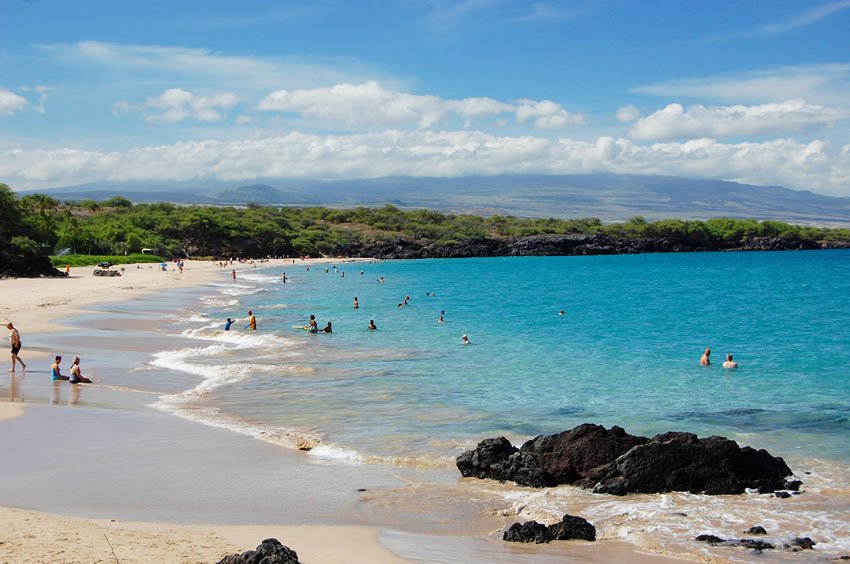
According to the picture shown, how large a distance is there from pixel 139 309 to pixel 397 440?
3137cm

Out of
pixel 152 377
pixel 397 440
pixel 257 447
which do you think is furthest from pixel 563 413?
pixel 152 377

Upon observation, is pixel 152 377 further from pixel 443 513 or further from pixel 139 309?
pixel 139 309

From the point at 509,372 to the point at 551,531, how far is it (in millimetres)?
15421

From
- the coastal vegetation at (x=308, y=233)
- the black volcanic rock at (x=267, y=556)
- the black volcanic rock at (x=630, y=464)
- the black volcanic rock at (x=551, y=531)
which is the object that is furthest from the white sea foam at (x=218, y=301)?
the black volcanic rock at (x=267, y=556)

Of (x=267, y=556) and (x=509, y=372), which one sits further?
(x=509, y=372)

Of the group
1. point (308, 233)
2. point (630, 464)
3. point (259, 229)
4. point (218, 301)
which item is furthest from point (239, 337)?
point (308, 233)

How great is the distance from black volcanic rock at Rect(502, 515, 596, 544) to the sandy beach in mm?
162

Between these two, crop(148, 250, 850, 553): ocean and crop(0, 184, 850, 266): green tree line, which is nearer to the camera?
crop(148, 250, 850, 553): ocean

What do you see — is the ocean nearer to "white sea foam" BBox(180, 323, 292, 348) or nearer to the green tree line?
"white sea foam" BBox(180, 323, 292, 348)

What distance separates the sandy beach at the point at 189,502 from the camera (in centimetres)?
908

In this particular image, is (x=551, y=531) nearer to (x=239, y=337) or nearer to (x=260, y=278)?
(x=239, y=337)

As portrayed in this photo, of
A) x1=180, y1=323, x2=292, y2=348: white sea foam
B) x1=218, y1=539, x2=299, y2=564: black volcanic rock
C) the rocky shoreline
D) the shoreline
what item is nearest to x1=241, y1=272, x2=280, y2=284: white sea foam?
x1=180, y1=323, x2=292, y2=348: white sea foam

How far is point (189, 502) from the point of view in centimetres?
1111

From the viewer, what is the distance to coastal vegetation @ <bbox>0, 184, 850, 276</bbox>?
90125mm
